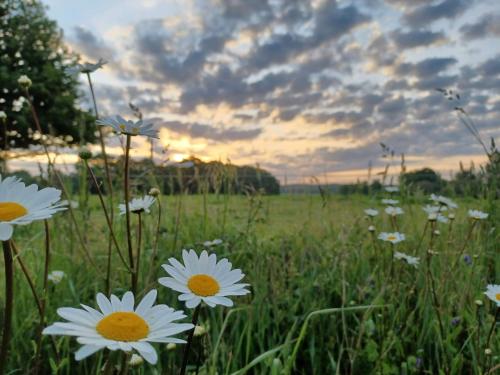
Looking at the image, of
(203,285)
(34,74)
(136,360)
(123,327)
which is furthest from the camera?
(34,74)

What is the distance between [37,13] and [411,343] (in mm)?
23017

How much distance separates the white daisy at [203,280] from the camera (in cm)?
71

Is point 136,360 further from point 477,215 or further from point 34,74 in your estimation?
point 34,74

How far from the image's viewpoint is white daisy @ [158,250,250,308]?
708 mm

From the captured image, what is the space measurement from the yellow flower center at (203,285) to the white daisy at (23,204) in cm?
23

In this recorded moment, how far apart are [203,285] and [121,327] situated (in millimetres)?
183

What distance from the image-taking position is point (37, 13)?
830 inches

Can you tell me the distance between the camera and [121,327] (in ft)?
1.93

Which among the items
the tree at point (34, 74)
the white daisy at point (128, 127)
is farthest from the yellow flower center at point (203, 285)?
the tree at point (34, 74)

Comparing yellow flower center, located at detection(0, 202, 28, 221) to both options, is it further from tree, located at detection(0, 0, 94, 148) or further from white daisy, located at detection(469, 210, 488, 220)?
tree, located at detection(0, 0, 94, 148)

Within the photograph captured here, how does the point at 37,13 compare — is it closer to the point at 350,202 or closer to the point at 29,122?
the point at 29,122

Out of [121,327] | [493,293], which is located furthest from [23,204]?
[493,293]

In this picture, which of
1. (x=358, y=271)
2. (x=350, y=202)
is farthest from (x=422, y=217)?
(x=358, y=271)

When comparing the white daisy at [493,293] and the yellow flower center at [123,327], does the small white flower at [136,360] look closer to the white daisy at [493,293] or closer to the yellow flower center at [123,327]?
the yellow flower center at [123,327]
